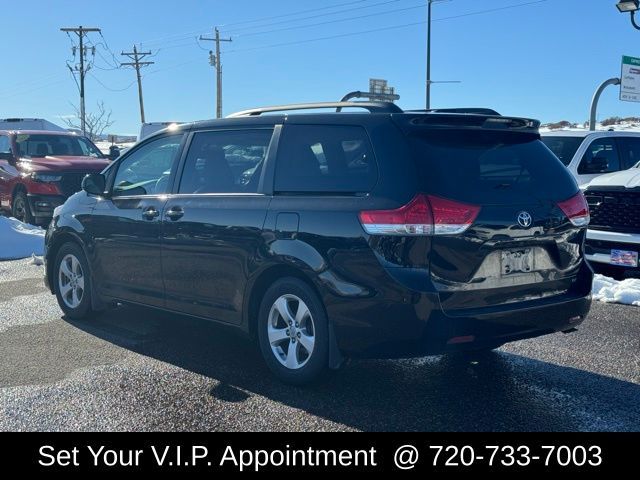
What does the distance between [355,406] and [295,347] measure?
0.57 meters

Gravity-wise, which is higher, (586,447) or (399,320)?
(399,320)

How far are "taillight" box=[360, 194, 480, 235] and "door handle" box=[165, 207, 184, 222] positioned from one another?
192 centimetres

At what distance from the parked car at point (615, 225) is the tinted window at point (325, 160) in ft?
14.2

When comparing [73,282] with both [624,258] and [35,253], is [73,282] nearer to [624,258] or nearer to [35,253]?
[35,253]

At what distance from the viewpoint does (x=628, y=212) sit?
7.76 meters

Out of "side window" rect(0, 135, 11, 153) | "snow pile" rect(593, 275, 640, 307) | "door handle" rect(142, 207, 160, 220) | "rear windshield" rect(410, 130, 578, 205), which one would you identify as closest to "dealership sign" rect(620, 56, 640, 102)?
"snow pile" rect(593, 275, 640, 307)

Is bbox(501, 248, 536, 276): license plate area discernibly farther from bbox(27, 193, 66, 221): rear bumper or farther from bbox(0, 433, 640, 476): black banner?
bbox(27, 193, 66, 221): rear bumper

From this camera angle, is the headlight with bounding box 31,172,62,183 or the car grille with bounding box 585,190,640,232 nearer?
the car grille with bounding box 585,190,640,232

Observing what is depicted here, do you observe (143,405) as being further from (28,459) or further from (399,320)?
(399,320)

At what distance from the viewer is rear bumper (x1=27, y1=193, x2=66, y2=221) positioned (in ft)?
43.2

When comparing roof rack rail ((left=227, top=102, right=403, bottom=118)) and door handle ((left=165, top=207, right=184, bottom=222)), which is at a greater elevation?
roof rack rail ((left=227, top=102, right=403, bottom=118))

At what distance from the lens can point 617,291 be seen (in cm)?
766

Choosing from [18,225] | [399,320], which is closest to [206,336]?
[399,320]

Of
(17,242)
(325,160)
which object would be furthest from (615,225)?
(17,242)
